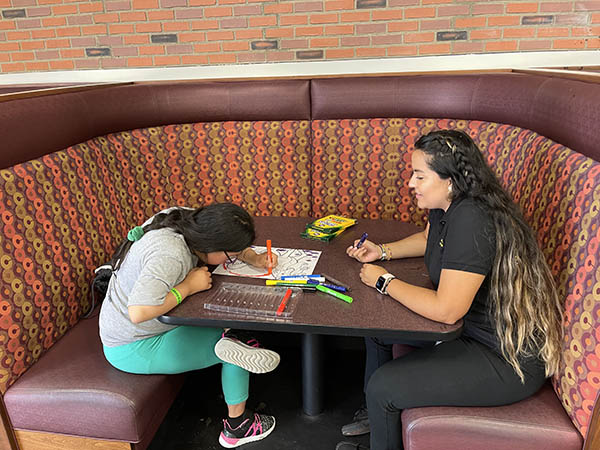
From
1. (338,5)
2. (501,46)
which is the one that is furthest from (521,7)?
(338,5)

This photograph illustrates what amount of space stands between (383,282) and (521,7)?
214 cm

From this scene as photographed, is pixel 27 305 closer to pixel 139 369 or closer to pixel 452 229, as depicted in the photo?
pixel 139 369

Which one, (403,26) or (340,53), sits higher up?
(403,26)

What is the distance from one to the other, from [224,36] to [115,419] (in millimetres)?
2307

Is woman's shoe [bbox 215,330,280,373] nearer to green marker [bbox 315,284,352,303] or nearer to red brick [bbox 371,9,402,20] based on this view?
green marker [bbox 315,284,352,303]

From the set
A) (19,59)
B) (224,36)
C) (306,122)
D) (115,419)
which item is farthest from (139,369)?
(19,59)

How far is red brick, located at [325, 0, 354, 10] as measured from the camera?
2711 millimetres

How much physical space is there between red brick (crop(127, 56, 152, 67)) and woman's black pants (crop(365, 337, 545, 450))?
2.55m

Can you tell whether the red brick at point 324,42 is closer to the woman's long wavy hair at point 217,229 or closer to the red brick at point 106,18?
the red brick at point 106,18

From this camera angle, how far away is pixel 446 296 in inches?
46.8

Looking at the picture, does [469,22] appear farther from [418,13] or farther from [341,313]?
[341,313]

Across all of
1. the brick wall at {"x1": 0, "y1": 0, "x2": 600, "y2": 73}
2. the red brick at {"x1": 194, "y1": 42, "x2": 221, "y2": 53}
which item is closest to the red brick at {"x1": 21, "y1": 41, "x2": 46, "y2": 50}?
the brick wall at {"x1": 0, "y1": 0, "x2": 600, "y2": 73}

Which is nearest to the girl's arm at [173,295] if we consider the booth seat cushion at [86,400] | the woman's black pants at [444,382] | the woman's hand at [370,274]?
the booth seat cushion at [86,400]

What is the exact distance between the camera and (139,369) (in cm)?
150
